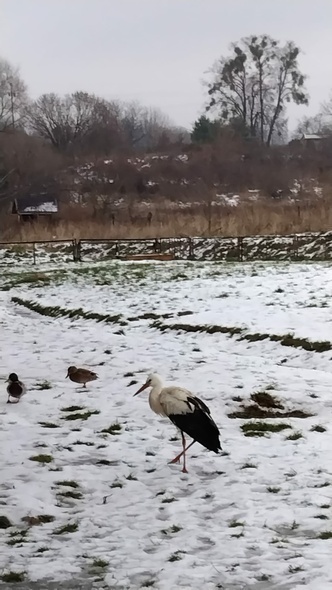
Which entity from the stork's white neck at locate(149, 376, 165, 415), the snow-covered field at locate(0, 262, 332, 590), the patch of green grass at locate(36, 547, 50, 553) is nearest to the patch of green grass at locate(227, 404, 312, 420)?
the snow-covered field at locate(0, 262, 332, 590)

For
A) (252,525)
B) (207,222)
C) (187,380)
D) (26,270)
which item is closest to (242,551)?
(252,525)

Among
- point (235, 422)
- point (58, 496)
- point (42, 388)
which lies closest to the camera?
point (58, 496)

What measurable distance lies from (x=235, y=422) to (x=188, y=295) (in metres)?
8.16

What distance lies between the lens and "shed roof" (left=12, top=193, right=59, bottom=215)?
4569cm

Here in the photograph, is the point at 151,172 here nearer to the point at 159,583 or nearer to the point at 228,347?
the point at 228,347

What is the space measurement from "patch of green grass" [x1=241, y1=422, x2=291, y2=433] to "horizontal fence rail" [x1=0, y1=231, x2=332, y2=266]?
17.8 m

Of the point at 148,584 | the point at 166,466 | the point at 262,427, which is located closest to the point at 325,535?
the point at 148,584

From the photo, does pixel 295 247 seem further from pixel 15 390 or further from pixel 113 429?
pixel 113 429

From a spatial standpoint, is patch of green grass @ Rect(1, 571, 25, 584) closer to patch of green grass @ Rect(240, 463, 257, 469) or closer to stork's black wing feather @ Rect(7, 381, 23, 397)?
patch of green grass @ Rect(240, 463, 257, 469)

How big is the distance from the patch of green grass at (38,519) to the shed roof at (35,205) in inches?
1658

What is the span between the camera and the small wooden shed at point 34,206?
45562mm

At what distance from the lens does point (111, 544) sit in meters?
4.08

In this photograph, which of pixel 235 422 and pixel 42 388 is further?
pixel 42 388

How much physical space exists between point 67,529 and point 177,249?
23.8 metres
